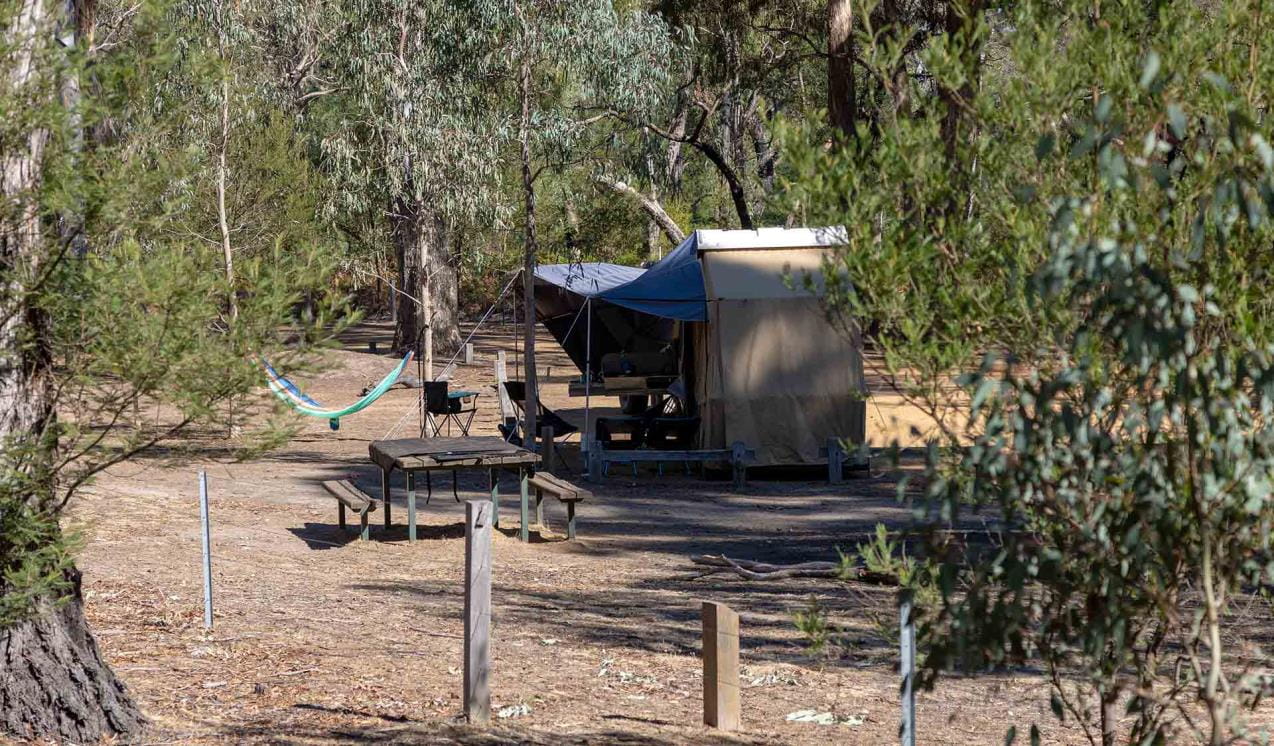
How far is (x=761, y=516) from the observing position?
1198 centimetres

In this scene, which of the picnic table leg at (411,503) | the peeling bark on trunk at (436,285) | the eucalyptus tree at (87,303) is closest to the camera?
the eucalyptus tree at (87,303)

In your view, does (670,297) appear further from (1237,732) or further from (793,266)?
(1237,732)

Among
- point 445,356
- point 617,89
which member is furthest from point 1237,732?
point 445,356

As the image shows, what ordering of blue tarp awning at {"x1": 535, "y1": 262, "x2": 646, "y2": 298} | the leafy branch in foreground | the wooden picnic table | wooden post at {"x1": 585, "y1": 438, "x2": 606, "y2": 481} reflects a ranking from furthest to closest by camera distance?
blue tarp awning at {"x1": 535, "y1": 262, "x2": 646, "y2": 298} → wooden post at {"x1": 585, "y1": 438, "x2": 606, "y2": 481} → the wooden picnic table → the leafy branch in foreground

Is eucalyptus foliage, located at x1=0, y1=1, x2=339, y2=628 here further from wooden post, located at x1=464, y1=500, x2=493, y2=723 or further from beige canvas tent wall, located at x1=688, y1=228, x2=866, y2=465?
beige canvas tent wall, located at x1=688, y1=228, x2=866, y2=465

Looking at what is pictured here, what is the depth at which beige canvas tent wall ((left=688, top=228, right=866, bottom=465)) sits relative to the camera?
554 inches

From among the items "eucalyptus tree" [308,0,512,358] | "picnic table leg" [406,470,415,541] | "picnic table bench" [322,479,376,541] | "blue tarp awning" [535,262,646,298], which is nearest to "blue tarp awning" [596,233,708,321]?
"blue tarp awning" [535,262,646,298]

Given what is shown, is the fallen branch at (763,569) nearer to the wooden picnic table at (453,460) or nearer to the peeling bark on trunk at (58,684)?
the wooden picnic table at (453,460)

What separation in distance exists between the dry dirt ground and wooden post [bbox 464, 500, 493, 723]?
0.39 feet

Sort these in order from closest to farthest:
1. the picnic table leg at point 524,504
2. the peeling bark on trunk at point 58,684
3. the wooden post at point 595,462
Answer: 1. the peeling bark on trunk at point 58,684
2. the picnic table leg at point 524,504
3. the wooden post at point 595,462

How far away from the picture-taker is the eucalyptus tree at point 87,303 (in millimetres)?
4051

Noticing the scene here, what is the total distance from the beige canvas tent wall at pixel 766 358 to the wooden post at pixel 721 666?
28.4 ft

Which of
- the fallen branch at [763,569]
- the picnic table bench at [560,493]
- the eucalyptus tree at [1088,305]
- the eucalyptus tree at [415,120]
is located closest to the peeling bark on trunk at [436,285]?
the eucalyptus tree at [415,120]

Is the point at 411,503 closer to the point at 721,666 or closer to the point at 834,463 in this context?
the point at 834,463
